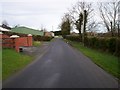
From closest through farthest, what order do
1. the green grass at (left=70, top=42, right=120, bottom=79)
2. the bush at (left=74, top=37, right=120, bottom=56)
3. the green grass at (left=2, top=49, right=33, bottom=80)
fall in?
the green grass at (left=2, top=49, right=33, bottom=80) < the green grass at (left=70, top=42, right=120, bottom=79) < the bush at (left=74, top=37, right=120, bottom=56)

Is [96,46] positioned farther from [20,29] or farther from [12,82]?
[20,29]

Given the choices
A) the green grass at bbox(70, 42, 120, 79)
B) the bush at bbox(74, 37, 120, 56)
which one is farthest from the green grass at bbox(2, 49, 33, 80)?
the bush at bbox(74, 37, 120, 56)

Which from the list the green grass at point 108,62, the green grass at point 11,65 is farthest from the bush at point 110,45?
the green grass at point 11,65

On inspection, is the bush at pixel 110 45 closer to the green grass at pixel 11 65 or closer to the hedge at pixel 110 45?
the hedge at pixel 110 45

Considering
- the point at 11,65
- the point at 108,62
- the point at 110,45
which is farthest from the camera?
the point at 110,45

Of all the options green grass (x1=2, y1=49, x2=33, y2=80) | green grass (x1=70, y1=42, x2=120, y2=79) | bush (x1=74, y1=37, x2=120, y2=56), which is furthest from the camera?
bush (x1=74, y1=37, x2=120, y2=56)

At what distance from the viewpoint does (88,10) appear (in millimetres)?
68938

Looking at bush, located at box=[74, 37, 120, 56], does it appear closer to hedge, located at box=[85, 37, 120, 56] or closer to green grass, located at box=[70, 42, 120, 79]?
hedge, located at box=[85, 37, 120, 56]

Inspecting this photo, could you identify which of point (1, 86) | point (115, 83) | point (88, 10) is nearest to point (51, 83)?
point (1, 86)

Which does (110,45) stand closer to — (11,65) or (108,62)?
(108,62)

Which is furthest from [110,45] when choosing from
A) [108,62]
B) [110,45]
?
[108,62]

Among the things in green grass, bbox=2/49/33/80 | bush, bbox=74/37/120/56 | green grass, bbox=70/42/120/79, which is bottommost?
green grass, bbox=70/42/120/79

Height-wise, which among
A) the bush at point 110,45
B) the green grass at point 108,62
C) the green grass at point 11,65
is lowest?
the green grass at point 108,62

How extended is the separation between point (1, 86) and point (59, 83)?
2.22 meters
